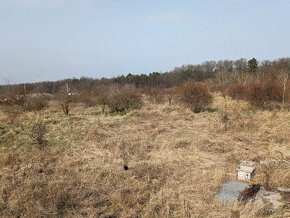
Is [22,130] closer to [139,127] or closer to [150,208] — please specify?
[139,127]

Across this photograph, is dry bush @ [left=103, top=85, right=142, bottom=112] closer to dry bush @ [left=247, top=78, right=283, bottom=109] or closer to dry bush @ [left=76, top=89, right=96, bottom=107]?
dry bush @ [left=76, top=89, right=96, bottom=107]

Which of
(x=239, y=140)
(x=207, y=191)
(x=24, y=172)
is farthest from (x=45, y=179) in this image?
(x=239, y=140)

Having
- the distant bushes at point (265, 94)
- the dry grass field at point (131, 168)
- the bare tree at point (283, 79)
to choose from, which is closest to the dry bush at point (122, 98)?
the dry grass field at point (131, 168)

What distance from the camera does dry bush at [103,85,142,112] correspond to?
15.0 meters

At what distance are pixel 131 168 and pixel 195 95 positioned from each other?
32.0ft

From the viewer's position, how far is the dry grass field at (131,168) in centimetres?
391

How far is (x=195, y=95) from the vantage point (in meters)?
14.2

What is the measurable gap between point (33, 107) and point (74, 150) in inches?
445

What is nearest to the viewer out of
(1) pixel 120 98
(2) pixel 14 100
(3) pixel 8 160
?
(3) pixel 8 160

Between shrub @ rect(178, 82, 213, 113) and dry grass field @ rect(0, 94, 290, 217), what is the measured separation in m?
4.33

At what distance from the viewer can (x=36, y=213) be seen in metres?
3.68

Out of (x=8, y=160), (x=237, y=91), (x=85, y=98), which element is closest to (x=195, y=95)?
(x=237, y=91)

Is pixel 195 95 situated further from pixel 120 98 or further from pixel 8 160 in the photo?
pixel 8 160

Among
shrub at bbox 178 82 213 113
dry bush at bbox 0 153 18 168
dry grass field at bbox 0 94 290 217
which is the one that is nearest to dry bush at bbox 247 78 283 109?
shrub at bbox 178 82 213 113
